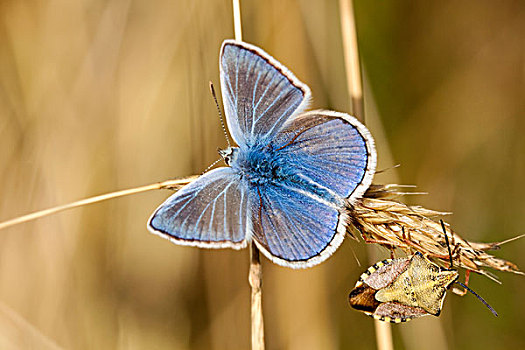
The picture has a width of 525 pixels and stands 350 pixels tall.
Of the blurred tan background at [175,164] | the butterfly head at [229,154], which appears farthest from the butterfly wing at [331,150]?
the blurred tan background at [175,164]

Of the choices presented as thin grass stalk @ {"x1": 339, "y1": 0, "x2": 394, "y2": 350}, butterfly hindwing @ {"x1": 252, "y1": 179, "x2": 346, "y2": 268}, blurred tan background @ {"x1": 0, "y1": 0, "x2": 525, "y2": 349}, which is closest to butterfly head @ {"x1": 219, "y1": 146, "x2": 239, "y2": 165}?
butterfly hindwing @ {"x1": 252, "y1": 179, "x2": 346, "y2": 268}

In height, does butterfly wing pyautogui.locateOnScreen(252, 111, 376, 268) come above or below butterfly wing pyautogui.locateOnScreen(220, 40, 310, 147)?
below

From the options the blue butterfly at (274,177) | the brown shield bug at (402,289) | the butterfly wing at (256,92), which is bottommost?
the brown shield bug at (402,289)

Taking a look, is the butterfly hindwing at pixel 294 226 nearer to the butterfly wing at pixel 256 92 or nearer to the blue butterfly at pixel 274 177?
the blue butterfly at pixel 274 177

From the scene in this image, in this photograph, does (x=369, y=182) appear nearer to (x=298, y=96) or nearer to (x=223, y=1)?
(x=298, y=96)

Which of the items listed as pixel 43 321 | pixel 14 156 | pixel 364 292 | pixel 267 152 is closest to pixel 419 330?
pixel 364 292

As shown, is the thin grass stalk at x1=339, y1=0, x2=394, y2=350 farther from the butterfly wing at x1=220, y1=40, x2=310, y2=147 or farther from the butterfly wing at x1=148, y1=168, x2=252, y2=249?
the butterfly wing at x1=148, y1=168, x2=252, y2=249
